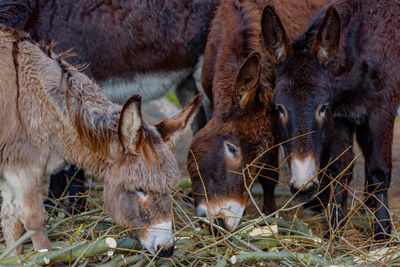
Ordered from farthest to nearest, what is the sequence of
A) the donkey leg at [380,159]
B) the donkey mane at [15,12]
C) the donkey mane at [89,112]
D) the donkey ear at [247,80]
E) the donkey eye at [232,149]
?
1. the donkey mane at [15,12]
2. the donkey leg at [380,159]
3. the donkey eye at [232,149]
4. the donkey ear at [247,80]
5. the donkey mane at [89,112]

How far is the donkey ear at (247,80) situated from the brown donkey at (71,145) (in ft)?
1.70

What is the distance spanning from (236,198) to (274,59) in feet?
3.53

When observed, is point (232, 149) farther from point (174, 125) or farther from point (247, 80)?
point (174, 125)

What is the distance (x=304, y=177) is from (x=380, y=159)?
88 cm

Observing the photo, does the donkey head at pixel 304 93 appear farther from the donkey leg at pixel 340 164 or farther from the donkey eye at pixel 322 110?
the donkey leg at pixel 340 164

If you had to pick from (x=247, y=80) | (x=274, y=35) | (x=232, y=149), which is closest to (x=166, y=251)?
(x=232, y=149)

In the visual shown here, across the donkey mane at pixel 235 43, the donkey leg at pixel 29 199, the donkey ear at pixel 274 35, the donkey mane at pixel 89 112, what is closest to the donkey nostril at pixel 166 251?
the donkey mane at pixel 89 112

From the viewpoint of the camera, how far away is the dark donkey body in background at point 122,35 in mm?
4988

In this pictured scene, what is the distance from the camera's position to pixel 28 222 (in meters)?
3.46

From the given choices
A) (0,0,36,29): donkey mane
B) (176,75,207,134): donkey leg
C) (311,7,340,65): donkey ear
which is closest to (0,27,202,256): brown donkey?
(311,7,340,65): donkey ear

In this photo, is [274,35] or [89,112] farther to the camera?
[274,35]

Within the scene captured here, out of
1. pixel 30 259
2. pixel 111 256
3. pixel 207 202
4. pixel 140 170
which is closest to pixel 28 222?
pixel 30 259

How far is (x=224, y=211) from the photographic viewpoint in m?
3.85

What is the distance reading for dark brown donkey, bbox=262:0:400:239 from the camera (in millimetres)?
3762
